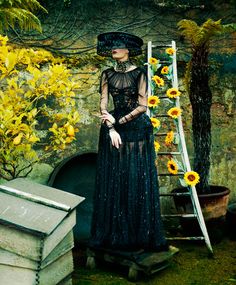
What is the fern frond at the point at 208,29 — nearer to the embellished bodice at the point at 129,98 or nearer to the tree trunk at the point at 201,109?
the tree trunk at the point at 201,109

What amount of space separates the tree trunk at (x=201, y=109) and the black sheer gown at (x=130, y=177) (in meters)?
1.14

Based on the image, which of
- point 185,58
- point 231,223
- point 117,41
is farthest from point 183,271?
point 185,58

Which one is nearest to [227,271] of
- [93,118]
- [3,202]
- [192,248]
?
[192,248]

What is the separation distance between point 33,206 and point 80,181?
202 cm

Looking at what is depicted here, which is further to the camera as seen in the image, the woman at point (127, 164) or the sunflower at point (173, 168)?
the sunflower at point (173, 168)

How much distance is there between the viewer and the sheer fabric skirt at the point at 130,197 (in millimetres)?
3789

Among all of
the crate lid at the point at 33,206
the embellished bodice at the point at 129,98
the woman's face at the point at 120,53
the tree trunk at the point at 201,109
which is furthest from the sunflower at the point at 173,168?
the crate lid at the point at 33,206

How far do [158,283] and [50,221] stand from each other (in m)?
1.32

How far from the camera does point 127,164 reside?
3795 mm

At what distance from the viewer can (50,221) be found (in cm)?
290

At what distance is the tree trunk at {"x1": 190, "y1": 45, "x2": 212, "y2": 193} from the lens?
4801 mm

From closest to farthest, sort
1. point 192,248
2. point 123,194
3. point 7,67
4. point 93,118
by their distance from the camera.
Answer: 1. point 7,67
2. point 123,194
3. point 192,248
4. point 93,118

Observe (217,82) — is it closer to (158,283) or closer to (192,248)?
(192,248)

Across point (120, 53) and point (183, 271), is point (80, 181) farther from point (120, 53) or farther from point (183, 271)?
point (120, 53)
